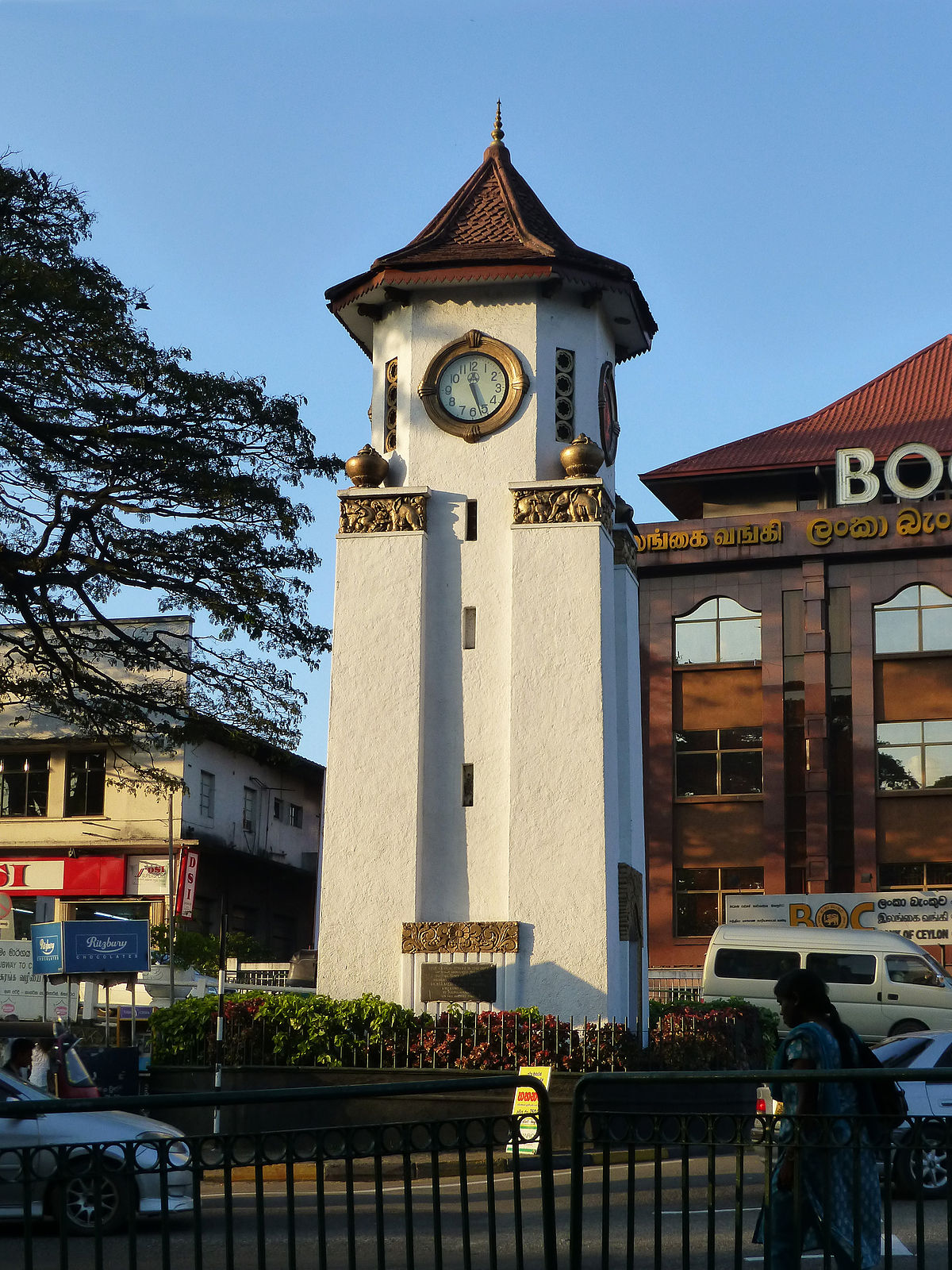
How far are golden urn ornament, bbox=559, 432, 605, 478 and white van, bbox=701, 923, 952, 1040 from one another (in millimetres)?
13840

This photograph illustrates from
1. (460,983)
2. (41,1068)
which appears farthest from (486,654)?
(41,1068)

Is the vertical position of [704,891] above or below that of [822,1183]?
below

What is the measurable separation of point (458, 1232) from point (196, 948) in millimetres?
33658

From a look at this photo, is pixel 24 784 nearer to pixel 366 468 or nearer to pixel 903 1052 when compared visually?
pixel 366 468

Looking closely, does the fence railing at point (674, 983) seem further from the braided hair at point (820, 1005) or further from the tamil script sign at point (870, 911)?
the braided hair at point (820, 1005)

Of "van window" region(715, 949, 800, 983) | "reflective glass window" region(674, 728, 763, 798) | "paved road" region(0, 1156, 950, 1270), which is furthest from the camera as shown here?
"reflective glass window" region(674, 728, 763, 798)

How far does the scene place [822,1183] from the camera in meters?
7.01

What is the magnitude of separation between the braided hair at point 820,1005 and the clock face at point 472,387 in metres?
16.0

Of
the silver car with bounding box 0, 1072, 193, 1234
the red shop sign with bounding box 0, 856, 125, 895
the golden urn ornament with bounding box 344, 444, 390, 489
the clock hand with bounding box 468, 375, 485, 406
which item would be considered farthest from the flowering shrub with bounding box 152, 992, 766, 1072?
the red shop sign with bounding box 0, 856, 125, 895

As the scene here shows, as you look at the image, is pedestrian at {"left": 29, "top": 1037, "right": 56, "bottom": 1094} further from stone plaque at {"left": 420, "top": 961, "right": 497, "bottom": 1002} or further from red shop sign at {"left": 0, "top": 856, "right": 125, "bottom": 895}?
red shop sign at {"left": 0, "top": 856, "right": 125, "bottom": 895}

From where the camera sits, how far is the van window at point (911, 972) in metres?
32.3

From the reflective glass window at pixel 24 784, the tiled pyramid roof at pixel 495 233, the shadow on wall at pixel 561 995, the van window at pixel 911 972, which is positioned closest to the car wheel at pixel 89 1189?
the shadow on wall at pixel 561 995

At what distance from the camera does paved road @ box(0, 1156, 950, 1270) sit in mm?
6680

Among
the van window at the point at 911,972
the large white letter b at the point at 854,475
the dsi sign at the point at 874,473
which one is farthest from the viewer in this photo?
the large white letter b at the point at 854,475
